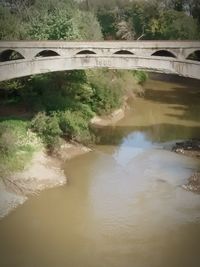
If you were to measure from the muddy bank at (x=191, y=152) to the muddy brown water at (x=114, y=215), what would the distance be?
0.46m

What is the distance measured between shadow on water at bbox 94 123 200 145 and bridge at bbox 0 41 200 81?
7.19 m

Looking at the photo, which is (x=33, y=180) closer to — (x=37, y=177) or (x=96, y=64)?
(x=37, y=177)

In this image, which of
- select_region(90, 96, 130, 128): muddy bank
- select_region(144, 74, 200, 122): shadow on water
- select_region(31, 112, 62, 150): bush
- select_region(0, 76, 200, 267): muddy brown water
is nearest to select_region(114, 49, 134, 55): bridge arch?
select_region(31, 112, 62, 150): bush

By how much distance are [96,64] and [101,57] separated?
514 millimetres

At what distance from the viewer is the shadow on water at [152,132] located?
33.8 m

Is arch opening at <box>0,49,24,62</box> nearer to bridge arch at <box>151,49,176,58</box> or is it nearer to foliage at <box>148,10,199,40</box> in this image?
bridge arch at <box>151,49,176,58</box>

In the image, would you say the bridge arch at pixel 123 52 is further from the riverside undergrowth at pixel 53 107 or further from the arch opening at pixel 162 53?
the riverside undergrowth at pixel 53 107

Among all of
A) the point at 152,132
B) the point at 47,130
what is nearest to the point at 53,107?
the point at 47,130

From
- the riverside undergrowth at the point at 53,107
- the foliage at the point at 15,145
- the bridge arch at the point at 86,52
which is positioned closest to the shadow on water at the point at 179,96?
the riverside undergrowth at the point at 53,107

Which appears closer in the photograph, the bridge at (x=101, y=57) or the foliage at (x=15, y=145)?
the bridge at (x=101, y=57)

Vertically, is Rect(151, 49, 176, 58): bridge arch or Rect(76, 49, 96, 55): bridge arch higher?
Rect(76, 49, 96, 55): bridge arch

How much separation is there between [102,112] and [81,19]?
7.38m

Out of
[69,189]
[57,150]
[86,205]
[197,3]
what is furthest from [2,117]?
[197,3]

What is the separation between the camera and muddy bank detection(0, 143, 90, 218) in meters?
23.6
